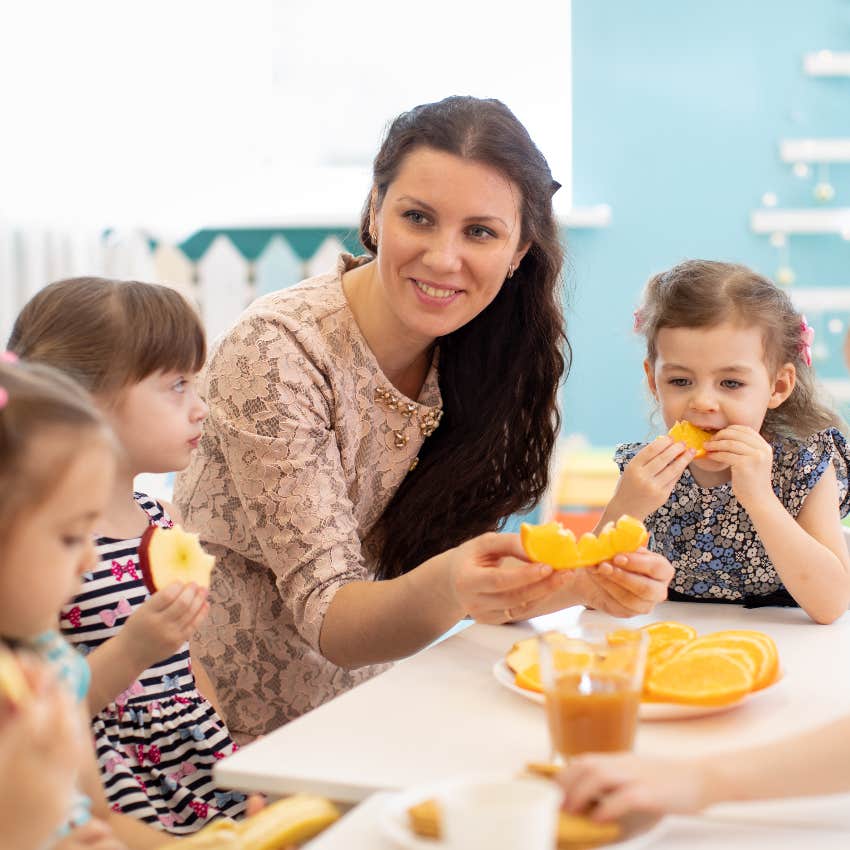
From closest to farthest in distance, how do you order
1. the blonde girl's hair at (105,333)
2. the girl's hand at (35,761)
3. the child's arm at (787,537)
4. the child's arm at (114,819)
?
the girl's hand at (35,761) → the child's arm at (114,819) → the blonde girl's hair at (105,333) → the child's arm at (787,537)

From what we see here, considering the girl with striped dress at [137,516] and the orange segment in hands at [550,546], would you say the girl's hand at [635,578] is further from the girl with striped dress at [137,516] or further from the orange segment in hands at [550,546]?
the girl with striped dress at [137,516]

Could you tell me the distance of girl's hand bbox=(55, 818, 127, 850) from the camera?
102cm

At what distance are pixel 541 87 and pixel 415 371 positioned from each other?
2.93 metres

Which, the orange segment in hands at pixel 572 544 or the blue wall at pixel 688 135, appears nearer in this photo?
the orange segment in hands at pixel 572 544

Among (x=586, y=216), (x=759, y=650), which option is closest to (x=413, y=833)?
(x=759, y=650)

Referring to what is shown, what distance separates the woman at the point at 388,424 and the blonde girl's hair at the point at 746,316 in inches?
8.2

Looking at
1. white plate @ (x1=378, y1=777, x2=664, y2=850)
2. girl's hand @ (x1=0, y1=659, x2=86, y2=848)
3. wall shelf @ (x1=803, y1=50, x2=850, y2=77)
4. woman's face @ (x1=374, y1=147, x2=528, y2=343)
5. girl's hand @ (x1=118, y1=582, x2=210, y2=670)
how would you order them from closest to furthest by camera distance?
1. girl's hand @ (x1=0, y1=659, x2=86, y2=848)
2. white plate @ (x1=378, y1=777, x2=664, y2=850)
3. girl's hand @ (x1=118, y1=582, x2=210, y2=670)
4. woman's face @ (x1=374, y1=147, x2=528, y2=343)
5. wall shelf @ (x1=803, y1=50, x2=850, y2=77)

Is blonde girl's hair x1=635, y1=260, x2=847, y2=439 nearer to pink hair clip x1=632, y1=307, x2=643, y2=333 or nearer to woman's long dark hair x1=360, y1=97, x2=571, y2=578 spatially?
pink hair clip x1=632, y1=307, x2=643, y2=333

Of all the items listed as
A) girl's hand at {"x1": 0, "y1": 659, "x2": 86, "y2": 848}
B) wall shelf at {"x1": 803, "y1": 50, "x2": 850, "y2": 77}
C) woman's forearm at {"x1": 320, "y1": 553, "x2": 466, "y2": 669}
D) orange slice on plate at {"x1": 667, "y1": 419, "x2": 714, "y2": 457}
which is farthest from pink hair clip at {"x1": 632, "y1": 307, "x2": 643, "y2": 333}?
wall shelf at {"x1": 803, "y1": 50, "x2": 850, "y2": 77}

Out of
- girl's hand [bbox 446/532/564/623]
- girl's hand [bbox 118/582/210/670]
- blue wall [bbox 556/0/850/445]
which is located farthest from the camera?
blue wall [bbox 556/0/850/445]

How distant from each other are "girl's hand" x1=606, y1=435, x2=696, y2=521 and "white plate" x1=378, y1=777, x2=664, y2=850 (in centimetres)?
86

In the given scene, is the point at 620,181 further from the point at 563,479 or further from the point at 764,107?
the point at 563,479

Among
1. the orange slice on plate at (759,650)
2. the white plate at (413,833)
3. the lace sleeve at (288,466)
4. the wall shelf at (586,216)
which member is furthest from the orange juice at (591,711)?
the wall shelf at (586,216)

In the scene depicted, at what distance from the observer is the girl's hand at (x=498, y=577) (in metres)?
1.47
